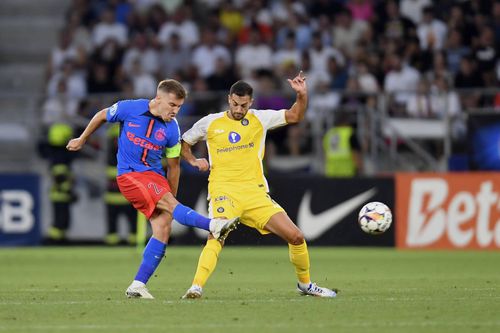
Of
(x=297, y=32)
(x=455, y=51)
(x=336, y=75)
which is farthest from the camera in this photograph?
(x=297, y=32)

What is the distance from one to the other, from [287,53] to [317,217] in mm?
4569

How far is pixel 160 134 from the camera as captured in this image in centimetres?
1071

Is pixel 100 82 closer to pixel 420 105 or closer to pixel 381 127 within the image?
pixel 381 127

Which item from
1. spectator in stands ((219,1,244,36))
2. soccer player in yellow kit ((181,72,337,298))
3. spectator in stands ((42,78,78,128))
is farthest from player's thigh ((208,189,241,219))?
spectator in stands ((219,1,244,36))

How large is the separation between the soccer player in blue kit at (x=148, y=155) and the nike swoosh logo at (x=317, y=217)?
28.4ft

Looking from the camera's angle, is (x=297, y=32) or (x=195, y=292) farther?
(x=297, y=32)

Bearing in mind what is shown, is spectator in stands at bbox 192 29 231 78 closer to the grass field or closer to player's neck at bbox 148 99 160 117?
the grass field

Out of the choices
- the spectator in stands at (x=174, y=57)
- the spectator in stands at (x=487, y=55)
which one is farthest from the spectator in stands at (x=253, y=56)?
the spectator in stands at (x=487, y=55)

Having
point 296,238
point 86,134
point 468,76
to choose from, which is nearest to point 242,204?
point 296,238

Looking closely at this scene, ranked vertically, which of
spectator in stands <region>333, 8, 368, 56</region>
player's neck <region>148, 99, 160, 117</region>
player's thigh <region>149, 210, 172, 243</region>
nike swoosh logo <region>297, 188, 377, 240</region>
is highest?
spectator in stands <region>333, 8, 368, 56</region>

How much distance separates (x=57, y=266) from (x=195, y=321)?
7485mm

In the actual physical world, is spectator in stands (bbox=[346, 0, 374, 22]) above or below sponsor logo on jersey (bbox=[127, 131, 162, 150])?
above

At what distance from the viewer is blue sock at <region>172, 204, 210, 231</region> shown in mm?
10266

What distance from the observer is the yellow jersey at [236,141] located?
10.9 metres
